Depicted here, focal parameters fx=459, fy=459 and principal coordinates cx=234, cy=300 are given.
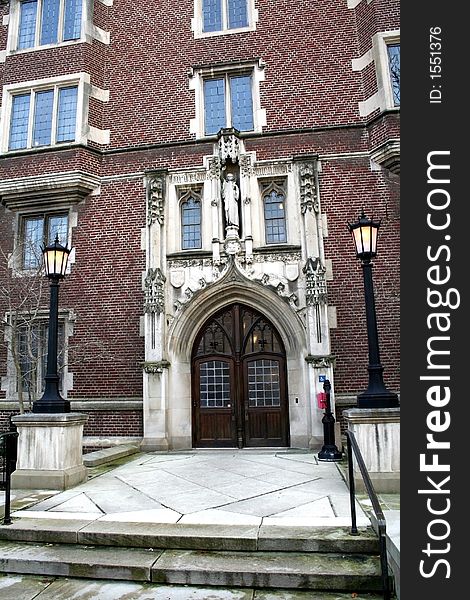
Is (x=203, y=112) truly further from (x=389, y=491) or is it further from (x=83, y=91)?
(x=389, y=491)

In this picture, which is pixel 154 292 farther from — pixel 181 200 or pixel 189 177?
pixel 189 177

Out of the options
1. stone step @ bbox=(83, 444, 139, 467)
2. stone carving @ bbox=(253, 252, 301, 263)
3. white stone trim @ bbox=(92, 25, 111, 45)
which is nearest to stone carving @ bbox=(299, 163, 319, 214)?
stone carving @ bbox=(253, 252, 301, 263)

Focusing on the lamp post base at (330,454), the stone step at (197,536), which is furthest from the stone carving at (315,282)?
the stone step at (197,536)

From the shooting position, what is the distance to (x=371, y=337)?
21.5ft

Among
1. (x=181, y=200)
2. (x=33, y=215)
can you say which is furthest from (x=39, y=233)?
(x=181, y=200)

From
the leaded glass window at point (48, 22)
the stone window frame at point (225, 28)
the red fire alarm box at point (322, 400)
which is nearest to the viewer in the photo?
the red fire alarm box at point (322, 400)

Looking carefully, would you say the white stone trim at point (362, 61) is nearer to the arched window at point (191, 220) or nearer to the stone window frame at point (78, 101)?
the arched window at point (191, 220)

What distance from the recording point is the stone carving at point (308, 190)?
11070 millimetres

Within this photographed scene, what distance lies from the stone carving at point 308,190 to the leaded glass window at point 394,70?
2.72 meters

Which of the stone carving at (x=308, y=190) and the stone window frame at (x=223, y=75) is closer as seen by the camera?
the stone carving at (x=308, y=190)

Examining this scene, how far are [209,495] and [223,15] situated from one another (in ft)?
42.0

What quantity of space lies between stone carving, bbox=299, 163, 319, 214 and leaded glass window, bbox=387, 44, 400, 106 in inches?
107

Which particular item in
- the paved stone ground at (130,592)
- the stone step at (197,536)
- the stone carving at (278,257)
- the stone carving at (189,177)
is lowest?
the paved stone ground at (130,592)

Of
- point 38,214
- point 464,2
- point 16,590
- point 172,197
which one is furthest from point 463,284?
point 38,214
